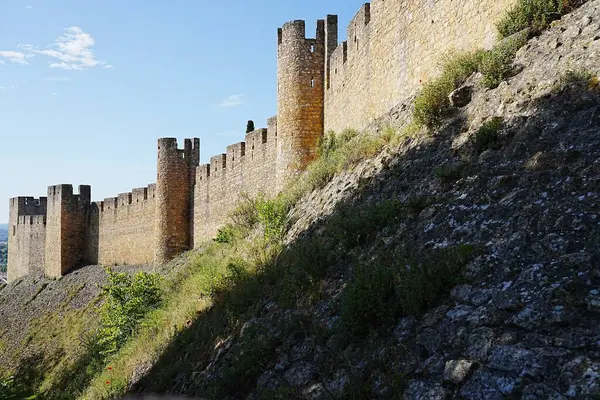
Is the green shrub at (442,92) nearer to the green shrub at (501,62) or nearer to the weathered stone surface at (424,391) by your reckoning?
the green shrub at (501,62)

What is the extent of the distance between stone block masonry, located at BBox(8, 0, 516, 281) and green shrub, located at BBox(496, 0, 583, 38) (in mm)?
351

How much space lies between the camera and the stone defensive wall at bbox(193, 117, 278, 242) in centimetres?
1778

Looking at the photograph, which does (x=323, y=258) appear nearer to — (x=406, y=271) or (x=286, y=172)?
(x=406, y=271)

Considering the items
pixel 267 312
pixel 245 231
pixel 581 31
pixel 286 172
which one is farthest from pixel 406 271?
pixel 286 172

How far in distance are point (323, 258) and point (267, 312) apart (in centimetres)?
93

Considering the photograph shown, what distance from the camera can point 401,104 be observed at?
938 centimetres

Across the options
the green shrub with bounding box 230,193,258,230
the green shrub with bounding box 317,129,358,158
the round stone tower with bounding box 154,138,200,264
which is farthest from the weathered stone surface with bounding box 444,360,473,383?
the round stone tower with bounding box 154,138,200,264

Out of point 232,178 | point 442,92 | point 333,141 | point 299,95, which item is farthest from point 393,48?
point 232,178

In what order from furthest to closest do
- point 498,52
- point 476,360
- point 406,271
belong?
point 498,52, point 406,271, point 476,360

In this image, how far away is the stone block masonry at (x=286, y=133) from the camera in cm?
939

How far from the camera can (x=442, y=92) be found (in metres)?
7.10

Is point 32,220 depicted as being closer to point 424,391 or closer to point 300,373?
point 300,373

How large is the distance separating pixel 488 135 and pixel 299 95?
992 centimetres

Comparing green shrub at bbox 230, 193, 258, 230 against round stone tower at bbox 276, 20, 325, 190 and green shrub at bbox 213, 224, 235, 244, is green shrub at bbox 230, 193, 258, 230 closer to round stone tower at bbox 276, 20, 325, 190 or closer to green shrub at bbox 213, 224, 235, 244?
green shrub at bbox 213, 224, 235, 244
